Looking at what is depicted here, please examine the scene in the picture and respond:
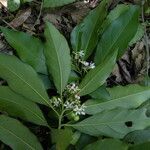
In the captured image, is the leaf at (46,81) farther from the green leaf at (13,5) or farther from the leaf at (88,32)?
the green leaf at (13,5)

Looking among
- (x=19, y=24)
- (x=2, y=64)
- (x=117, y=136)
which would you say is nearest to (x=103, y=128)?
(x=117, y=136)

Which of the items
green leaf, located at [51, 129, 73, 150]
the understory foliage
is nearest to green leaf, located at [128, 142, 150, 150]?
the understory foliage

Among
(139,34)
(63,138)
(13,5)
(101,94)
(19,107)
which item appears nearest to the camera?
(63,138)

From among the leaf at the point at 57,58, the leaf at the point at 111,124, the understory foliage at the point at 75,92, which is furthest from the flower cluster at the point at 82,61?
the leaf at the point at 111,124

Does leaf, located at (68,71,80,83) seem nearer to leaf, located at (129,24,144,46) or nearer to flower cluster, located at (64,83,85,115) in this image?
flower cluster, located at (64,83,85,115)

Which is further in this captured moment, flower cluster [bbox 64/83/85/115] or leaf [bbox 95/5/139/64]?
leaf [bbox 95/5/139/64]

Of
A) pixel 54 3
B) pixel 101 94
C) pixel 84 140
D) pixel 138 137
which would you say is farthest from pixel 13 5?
pixel 138 137

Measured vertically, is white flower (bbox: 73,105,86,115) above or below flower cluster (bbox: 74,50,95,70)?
below

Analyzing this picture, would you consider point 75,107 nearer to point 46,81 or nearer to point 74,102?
point 74,102
